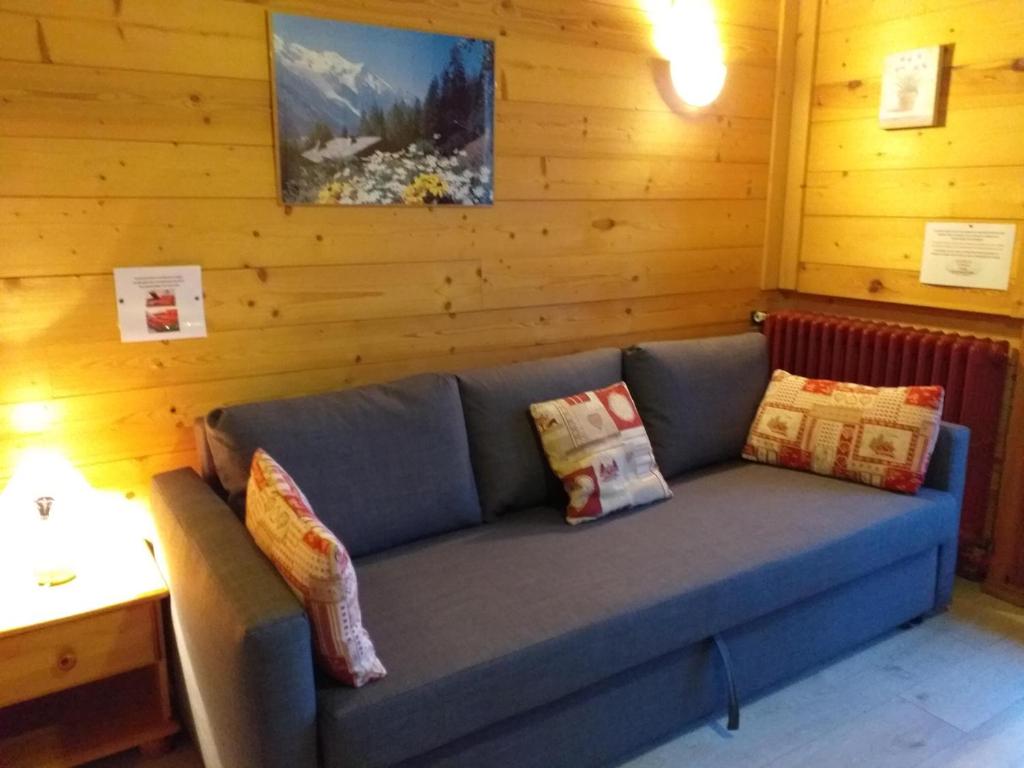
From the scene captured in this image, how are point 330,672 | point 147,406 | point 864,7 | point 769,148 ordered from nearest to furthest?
1. point 330,672
2. point 147,406
3. point 864,7
4. point 769,148

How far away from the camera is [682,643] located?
1981 millimetres

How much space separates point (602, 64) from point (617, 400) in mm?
1192

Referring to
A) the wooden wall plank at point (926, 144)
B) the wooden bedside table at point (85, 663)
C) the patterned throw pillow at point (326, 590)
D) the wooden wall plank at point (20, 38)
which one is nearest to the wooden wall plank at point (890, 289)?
the wooden wall plank at point (926, 144)

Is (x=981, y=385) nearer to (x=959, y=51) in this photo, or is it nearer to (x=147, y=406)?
(x=959, y=51)

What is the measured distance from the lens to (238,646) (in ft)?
4.79

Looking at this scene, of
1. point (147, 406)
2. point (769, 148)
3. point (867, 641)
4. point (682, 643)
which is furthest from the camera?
point (769, 148)

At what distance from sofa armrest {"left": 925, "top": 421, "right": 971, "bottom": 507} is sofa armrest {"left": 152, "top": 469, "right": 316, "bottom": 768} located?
2054 millimetres

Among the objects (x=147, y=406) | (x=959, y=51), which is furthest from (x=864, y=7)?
(x=147, y=406)

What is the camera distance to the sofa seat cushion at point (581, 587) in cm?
162

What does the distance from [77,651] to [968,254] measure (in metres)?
2.96

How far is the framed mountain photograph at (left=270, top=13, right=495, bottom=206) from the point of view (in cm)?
226

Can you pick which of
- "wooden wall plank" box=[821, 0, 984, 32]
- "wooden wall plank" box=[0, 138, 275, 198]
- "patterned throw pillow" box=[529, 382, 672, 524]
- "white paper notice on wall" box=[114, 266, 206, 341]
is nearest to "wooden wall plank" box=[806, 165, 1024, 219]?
"wooden wall plank" box=[821, 0, 984, 32]

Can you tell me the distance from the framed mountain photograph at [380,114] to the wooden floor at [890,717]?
160 centimetres

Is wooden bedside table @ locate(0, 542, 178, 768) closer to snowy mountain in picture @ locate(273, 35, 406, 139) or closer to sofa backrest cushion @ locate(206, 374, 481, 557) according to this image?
sofa backrest cushion @ locate(206, 374, 481, 557)
